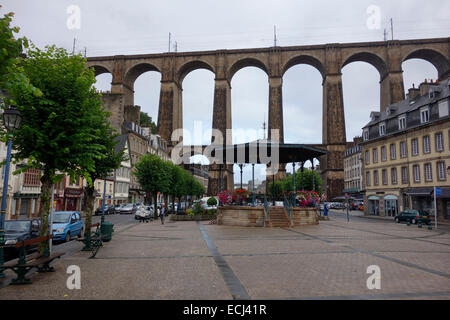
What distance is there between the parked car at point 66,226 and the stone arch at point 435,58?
60614mm

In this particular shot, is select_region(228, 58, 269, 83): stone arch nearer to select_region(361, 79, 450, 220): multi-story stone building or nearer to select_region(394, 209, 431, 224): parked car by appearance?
select_region(361, 79, 450, 220): multi-story stone building

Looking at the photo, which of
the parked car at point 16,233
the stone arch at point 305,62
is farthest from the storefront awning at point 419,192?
the stone arch at point 305,62

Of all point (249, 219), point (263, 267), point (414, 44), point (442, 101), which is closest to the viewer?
point (263, 267)

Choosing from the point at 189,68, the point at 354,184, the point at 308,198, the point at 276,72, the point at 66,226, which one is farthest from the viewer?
the point at 354,184

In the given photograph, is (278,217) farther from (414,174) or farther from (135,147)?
(135,147)

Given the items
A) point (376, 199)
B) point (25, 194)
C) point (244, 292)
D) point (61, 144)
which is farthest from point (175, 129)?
point (244, 292)

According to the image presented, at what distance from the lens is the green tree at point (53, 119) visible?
823cm

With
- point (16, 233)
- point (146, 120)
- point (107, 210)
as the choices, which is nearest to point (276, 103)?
point (107, 210)

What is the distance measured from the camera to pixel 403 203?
33500mm

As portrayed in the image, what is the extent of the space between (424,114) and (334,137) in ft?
86.4

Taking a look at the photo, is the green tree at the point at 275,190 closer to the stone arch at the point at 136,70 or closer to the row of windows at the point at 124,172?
the row of windows at the point at 124,172

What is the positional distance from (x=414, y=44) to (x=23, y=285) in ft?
222

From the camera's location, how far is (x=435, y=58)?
56.3m
